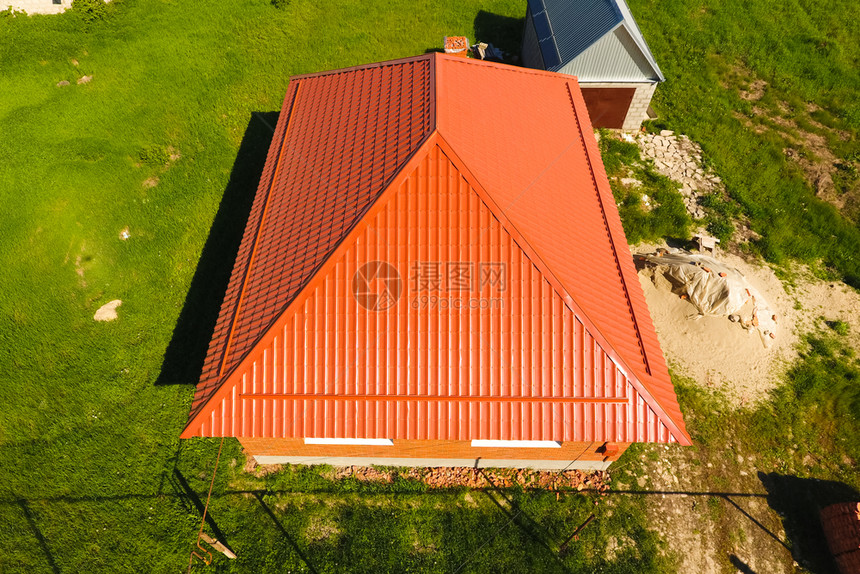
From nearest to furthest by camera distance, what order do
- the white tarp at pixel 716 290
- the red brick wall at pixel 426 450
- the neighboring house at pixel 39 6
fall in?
1. the red brick wall at pixel 426 450
2. the white tarp at pixel 716 290
3. the neighboring house at pixel 39 6

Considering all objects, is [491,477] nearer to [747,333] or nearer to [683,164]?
[747,333]

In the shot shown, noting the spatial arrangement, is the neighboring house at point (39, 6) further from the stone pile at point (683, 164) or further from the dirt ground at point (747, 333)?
the dirt ground at point (747, 333)

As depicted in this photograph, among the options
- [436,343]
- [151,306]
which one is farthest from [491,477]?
[151,306]

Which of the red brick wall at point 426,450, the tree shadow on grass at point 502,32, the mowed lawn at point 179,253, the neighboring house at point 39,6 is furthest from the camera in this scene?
the tree shadow on grass at point 502,32

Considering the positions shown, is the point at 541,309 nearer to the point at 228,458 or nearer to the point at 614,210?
the point at 614,210

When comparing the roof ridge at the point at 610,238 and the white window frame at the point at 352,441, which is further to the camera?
the white window frame at the point at 352,441

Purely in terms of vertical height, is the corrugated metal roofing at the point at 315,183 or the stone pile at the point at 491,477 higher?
the corrugated metal roofing at the point at 315,183

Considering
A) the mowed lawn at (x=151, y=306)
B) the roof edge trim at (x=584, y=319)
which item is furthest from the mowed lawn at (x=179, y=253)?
the roof edge trim at (x=584, y=319)
